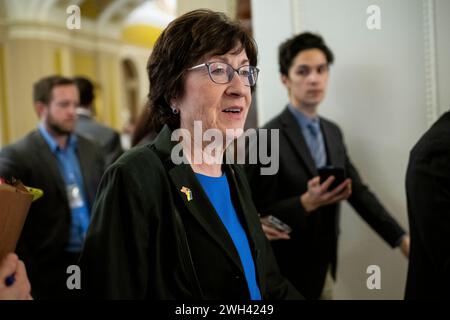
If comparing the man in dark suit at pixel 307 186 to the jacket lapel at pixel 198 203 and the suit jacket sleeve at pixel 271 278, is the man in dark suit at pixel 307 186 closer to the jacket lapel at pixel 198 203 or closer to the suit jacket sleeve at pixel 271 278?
the suit jacket sleeve at pixel 271 278

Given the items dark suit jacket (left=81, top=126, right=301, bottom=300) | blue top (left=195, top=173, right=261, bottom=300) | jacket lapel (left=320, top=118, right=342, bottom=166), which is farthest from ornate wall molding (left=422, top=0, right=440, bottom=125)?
dark suit jacket (left=81, top=126, right=301, bottom=300)

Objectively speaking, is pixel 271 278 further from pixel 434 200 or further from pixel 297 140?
pixel 297 140

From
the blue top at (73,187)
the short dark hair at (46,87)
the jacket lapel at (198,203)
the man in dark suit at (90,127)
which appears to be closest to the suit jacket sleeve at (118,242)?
the jacket lapel at (198,203)

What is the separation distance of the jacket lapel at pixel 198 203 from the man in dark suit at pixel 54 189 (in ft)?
4.78

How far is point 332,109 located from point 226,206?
1.25 metres

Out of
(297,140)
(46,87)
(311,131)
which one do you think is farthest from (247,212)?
(46,87)

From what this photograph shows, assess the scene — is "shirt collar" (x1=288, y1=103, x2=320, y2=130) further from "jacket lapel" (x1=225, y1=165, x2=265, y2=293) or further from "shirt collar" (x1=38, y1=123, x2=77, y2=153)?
"shirt collar" (x1=38, y1=123, x2=77, y2=153)

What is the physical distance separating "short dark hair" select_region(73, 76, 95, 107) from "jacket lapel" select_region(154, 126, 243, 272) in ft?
9.84

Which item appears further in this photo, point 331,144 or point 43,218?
point 43,218

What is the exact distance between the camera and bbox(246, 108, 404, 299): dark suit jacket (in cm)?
210

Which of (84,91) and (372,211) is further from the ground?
(84,91)

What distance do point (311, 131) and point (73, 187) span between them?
1.46 m

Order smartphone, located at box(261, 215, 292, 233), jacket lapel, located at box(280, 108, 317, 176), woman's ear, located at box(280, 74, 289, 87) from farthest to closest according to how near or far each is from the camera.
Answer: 1. woman's ear, located at box(280, 74, 289, 87)
2. jacket lapel, located at box(280, 108, 317, 176)
3. smartphone, located at box(261, 215, 292, 233)

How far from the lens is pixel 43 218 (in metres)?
2.63
